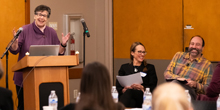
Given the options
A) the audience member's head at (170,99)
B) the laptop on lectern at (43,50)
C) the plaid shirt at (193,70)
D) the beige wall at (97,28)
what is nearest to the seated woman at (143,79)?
the plaid shirt at (193,70)

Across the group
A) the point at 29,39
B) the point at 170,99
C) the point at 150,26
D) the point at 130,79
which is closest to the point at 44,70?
the point at 29,39

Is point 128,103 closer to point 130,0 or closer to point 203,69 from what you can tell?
point 203,69

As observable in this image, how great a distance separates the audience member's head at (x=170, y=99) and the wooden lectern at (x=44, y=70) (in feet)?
6.32

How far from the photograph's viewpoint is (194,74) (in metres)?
4.66

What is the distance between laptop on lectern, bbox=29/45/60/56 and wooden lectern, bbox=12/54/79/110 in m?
0.15

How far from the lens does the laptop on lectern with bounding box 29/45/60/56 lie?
3578 millimetres

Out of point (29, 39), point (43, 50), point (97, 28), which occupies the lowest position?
point (43, 50)

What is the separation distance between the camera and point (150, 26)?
20.7 feet

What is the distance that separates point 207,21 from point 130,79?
5.30 ft

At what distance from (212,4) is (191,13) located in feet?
1.38

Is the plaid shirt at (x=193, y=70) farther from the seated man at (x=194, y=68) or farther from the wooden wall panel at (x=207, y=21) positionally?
the wooden wall panel at (x=207, y=21)

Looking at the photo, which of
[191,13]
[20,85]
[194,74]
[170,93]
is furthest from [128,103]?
[170,93]

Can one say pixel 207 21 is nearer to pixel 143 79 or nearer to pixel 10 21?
pixel 143 79

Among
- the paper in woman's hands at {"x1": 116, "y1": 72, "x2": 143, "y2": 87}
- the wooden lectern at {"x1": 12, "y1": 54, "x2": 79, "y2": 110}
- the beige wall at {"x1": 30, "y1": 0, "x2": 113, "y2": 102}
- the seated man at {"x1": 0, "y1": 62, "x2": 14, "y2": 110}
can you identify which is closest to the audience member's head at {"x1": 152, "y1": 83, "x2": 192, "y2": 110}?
the seated man at {"x1": 0, "y1": 62, "x2": 14, "y2": 110}
